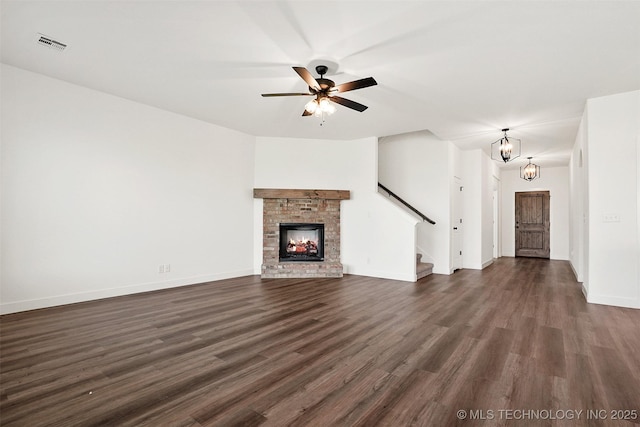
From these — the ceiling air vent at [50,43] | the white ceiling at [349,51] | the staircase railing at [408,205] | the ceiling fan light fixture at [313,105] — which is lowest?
the staircase railing at [408,205]

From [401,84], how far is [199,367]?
3.71 meters

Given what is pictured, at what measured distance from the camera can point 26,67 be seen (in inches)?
142

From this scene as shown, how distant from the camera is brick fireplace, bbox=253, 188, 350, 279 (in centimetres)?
614

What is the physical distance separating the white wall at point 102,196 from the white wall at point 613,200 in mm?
5762

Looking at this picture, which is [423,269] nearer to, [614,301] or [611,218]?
Answer: [614,301]

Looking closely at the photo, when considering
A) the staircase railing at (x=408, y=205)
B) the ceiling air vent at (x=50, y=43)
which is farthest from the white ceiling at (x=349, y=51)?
the staircase railing at (x=408, y=205)

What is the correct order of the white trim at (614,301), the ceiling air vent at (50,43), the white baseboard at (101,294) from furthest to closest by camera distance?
the white trim at (614,301) → the white baseboard at (101,294) → the ceiling air vent at (50,43)

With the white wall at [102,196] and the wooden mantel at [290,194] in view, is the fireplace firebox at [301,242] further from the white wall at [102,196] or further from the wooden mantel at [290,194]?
the white wall at [102,196]

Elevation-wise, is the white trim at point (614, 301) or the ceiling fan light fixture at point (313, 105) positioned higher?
the ceiling fan light fixture at point (313, 105)

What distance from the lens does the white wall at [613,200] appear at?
4066 millimetres

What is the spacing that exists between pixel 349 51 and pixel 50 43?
9.72 feet

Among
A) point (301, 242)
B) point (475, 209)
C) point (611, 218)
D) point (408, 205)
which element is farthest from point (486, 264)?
point (301, 242)

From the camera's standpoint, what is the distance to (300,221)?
6.46 meters

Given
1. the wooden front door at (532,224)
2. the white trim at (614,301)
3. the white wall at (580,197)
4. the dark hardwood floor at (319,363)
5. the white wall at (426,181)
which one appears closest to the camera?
the dark hardwood floor at (319,363)
